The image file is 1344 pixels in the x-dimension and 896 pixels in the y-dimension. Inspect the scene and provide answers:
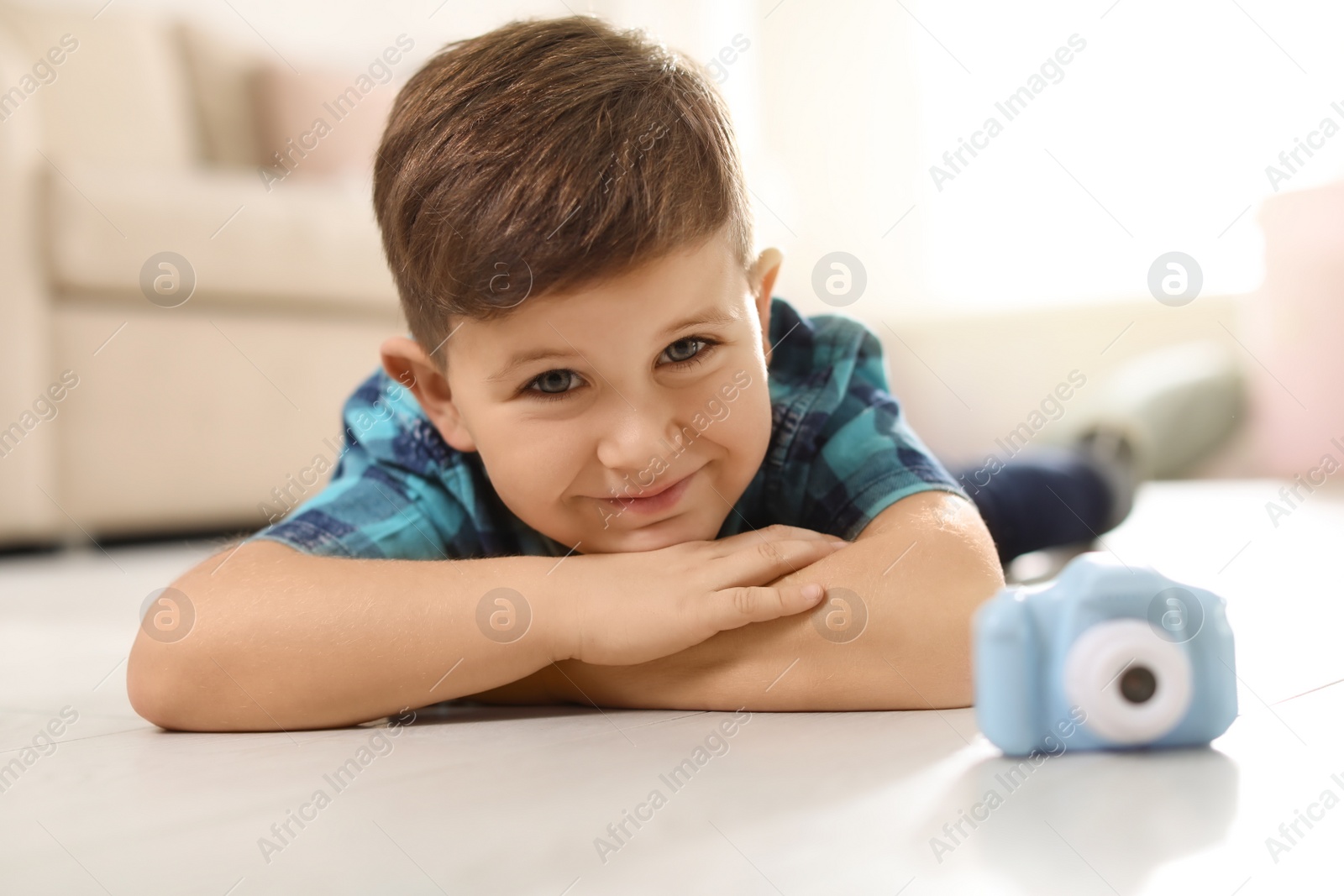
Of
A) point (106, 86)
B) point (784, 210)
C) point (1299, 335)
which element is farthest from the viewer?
point (784, 210)

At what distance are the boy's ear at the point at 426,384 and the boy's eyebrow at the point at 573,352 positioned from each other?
0.30ft

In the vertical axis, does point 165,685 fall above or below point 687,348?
below

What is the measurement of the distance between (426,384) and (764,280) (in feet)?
0.76

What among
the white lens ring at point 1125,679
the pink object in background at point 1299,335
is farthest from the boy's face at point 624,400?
the pink object in background at point 1299,335

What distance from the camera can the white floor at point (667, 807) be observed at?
0.37 meters

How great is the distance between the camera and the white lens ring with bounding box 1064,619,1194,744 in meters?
0.46

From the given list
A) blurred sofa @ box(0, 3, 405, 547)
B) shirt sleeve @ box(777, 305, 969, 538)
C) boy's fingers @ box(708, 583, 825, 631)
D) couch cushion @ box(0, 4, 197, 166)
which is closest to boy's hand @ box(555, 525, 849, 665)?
boy's fingers @ box(708, 583, 825, 631)

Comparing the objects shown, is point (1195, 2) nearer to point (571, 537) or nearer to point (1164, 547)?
point (1164, 547)

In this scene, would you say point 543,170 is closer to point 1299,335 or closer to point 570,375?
point 570,375

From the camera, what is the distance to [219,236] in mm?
1860

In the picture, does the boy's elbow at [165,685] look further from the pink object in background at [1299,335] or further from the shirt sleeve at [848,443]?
the pink object in background at [1299,335]

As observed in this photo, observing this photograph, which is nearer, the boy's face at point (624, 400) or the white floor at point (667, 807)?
the white floor at point (667, 807)

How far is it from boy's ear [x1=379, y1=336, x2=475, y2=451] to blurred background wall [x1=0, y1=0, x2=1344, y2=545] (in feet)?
1.75

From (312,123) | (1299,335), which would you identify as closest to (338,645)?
(312,123)
